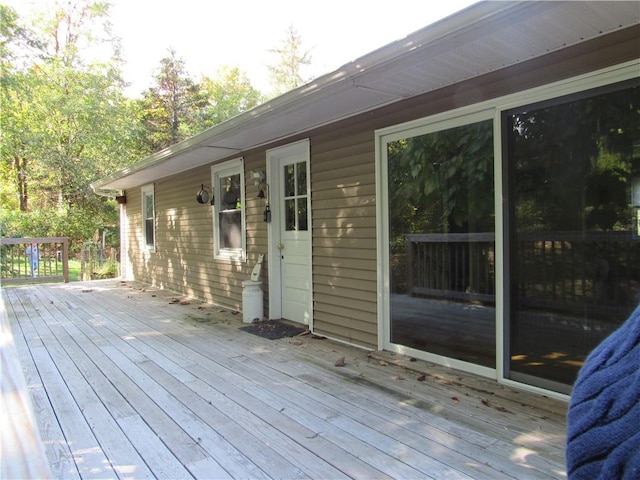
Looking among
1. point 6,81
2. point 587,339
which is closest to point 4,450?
point 587,339

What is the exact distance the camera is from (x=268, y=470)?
2.04 m

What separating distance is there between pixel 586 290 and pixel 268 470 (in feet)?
6.95

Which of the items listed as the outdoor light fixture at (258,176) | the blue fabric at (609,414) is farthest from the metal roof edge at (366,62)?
the blue fabric at (609,414)

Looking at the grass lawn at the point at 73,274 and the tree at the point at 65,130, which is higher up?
the tree at the point at 65,130

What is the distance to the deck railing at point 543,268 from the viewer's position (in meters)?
2.45

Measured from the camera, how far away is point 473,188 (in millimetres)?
3168

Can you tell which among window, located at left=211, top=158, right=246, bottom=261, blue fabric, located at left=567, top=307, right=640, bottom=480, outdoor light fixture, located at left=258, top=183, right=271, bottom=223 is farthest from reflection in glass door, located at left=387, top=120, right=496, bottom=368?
window, located at left=211, top=158, right=246, bottom=261

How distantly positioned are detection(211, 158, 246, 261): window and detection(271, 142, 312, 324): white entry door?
2.59 ft

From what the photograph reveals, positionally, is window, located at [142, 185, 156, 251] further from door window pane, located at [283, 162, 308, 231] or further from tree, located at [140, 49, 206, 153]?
tree, located at [140, 49, 206, 153]

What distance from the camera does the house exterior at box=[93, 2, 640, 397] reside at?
7.87ft

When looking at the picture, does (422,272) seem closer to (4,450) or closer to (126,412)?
(126,412)

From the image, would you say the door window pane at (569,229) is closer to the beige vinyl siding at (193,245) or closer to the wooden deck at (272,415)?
the wooden deck at (272,415)

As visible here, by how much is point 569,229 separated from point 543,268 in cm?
31

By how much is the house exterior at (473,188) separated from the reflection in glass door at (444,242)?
1cm
